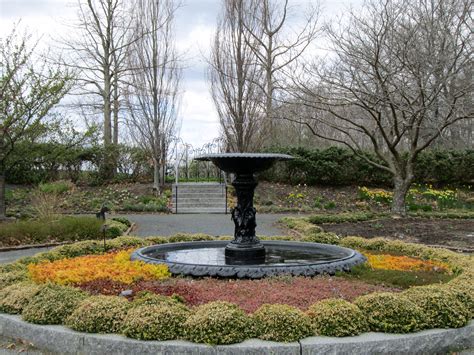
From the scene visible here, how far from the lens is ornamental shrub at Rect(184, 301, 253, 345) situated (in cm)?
422

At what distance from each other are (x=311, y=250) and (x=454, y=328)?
4.09 m

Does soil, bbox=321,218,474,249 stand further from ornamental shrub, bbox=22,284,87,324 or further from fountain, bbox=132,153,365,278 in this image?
ornamental shrub, bbox=22,284,87,324

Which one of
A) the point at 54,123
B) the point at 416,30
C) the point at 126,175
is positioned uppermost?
the point at 416,30

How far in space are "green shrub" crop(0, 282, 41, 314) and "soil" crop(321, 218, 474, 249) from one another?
28.1ft

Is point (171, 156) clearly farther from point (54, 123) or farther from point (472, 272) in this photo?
point (472, 272)

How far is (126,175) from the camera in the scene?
909 inches

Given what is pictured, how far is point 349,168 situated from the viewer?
22203mm

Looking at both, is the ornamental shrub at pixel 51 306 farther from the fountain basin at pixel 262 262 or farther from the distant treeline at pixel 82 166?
the distant treeline at pixel 82 166

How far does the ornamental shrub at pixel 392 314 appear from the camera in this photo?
452 cm

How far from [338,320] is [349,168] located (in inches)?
719

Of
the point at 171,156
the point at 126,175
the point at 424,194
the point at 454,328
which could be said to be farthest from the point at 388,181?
the point at 454,328

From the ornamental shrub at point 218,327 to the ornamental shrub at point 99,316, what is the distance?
0.65m

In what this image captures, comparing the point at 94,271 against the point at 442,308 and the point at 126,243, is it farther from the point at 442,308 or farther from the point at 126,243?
the point at 442,308

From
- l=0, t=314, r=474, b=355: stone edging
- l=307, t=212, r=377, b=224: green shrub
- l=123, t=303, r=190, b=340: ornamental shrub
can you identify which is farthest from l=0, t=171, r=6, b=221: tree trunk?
l=123, t=303, r=190, b=340: ornamental shrub
